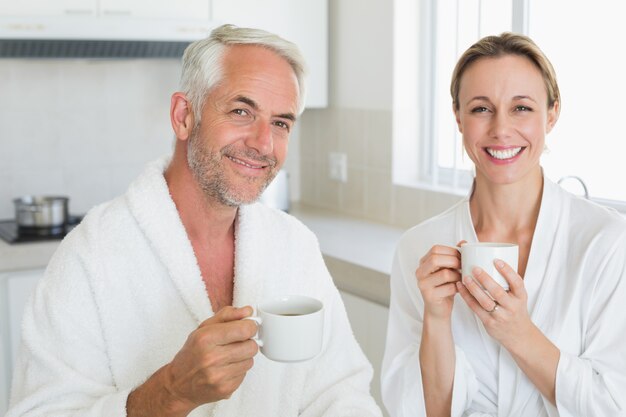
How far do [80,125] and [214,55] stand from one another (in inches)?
91.4

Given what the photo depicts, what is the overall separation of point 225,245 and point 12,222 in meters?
2.12

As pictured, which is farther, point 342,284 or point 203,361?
point 342,284

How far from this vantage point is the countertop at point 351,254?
2820 millimetres

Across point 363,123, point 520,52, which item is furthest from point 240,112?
point 363,123

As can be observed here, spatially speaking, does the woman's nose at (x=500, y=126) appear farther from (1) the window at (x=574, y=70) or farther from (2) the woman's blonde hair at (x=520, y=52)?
(1) the window at (x=574, y=70)

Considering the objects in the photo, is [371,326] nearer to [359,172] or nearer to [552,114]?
[359,172]

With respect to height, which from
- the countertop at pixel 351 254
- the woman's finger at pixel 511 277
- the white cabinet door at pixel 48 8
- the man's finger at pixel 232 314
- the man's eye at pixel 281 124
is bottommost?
the countertop at pixel 351 254

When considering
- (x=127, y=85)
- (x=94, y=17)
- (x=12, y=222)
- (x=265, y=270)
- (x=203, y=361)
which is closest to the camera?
(x=203, y=361)

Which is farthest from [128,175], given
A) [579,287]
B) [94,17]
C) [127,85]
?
[579,287]

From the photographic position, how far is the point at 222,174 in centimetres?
152

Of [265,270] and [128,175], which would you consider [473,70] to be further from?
[128,175]

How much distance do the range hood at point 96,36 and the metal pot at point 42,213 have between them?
0.57 meters

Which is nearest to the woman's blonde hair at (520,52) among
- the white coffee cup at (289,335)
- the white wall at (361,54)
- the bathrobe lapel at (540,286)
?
the bathrobe lapel at (540,286)

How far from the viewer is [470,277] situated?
1.53 m
